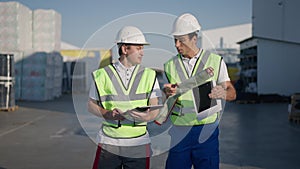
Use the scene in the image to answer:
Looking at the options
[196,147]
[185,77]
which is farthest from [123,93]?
[196,147]

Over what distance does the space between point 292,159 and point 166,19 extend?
4.35m

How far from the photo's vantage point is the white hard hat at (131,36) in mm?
2551

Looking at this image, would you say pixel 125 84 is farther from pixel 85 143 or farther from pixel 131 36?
pixel 85 143

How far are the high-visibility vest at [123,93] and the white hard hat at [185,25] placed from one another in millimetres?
352

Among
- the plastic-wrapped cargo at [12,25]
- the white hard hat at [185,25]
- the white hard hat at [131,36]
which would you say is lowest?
the white hard hat at [131,36]

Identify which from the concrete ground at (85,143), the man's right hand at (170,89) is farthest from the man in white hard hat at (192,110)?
the concrete ground at (85,143)

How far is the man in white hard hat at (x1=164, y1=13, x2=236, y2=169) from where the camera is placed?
293 centimetres

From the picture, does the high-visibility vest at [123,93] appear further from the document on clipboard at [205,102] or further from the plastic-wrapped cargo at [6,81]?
the plastic-wrapped cargo at [6,81]

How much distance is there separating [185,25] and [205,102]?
2.00ft

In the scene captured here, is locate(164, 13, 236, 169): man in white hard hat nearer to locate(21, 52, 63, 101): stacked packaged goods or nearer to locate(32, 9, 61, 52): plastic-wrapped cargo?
locate(21, 52, 63, 101): stacked packaged goods

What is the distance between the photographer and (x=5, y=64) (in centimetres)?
1339

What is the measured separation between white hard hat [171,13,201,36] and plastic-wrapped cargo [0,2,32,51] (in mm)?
14947

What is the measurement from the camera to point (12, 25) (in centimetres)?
1644

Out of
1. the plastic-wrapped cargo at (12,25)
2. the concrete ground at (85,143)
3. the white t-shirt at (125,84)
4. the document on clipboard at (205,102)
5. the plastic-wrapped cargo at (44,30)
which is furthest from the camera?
the plastic-wrapped cargo at (44,30)
